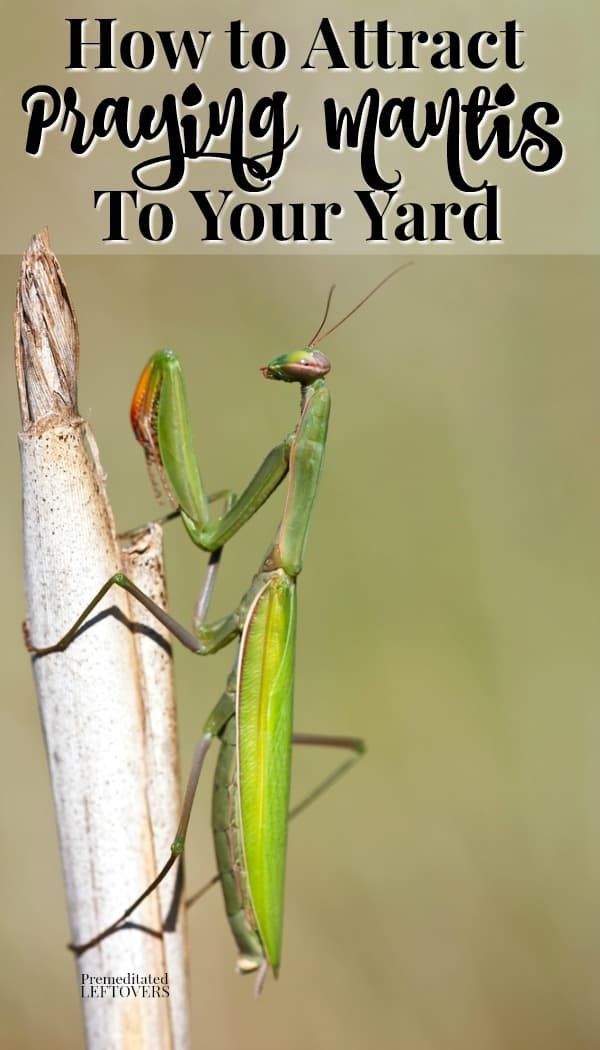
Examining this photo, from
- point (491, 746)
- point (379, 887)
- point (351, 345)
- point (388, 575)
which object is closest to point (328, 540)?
point (388, 575)

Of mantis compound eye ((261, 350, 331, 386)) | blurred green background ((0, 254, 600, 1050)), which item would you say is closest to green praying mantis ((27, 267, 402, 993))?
mantis compound eye ((261, 350, 331, 386))

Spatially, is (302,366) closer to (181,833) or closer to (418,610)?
(181,833)

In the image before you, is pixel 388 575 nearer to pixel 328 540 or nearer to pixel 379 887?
pixel 328 540

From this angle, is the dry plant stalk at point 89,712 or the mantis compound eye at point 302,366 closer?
the dry plant stalk at point 89,712

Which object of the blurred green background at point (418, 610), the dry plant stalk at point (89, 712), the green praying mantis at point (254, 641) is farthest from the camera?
the blurred green background at point (418, 610)

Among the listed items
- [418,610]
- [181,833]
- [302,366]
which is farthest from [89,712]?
[418,610]

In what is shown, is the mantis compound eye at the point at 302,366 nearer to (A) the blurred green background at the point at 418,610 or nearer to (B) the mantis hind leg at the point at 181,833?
(B) the mantis hind leg at the point at 181,833

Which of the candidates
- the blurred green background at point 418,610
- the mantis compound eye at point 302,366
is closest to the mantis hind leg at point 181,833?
the mantis compound eye at point 302,366
